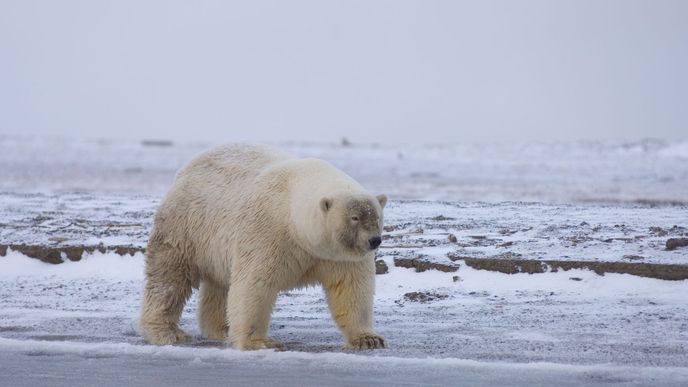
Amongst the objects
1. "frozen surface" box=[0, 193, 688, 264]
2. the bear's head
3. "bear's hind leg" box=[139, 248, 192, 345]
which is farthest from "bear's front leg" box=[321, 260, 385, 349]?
"frozen surface" box=[0, 193, 688, 264]

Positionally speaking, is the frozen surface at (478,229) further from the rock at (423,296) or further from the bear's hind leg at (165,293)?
the bear's hind leg at (165,293)

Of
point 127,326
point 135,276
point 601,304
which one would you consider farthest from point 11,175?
point 601,304

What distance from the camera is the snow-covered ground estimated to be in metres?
5.60

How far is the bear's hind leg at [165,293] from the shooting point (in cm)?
711

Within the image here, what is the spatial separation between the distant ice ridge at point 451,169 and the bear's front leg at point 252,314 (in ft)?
A: 30.4

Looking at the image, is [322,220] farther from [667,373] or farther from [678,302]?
[678,302]

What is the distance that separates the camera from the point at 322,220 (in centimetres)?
602

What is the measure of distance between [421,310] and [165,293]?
1894 millimetres

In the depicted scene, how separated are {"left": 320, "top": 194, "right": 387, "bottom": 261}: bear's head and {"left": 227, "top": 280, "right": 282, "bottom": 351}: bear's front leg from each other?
65cm

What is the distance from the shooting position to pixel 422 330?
689 cm

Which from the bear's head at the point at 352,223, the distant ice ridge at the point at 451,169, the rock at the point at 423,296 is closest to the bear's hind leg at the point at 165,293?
the bear's head at the point at 352,223

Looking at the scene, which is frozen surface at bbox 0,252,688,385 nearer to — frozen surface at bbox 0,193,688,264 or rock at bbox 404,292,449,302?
rock at bbox 404,292,449,302

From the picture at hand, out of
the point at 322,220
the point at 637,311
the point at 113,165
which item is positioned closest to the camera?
the point at 322,220

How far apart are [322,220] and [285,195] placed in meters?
0.62
